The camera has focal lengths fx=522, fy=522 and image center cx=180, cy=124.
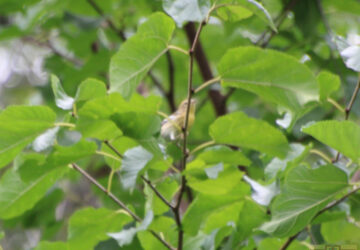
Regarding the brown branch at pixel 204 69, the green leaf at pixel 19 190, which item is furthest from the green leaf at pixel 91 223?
the brown branch at pixel 204 69

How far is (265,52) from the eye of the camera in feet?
3.82

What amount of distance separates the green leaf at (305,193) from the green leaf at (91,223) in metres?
0.44

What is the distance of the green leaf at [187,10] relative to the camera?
1174 millimetres

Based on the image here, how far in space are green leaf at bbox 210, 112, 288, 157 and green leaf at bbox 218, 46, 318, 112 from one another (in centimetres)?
7

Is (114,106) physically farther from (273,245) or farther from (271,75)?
(273,245)

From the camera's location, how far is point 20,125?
123cm

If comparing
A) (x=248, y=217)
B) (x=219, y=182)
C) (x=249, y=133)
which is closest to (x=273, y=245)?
(x=248, y=217)

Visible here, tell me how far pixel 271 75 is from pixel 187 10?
0.24m

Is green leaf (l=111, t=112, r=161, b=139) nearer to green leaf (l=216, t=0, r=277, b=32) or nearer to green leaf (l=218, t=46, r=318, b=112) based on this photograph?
green leaf (l=218, t=46, r=318, b=112)

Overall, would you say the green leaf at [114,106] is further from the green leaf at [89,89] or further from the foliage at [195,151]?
the green leaf at [89,89]

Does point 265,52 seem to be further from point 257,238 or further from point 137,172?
point 257,238

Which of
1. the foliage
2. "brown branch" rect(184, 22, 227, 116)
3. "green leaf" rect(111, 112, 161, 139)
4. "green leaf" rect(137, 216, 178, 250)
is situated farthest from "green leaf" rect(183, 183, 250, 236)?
"brown branch" rect(184, 22, 227, 116)

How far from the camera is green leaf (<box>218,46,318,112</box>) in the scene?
1.14m

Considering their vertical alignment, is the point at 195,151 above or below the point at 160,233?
above
